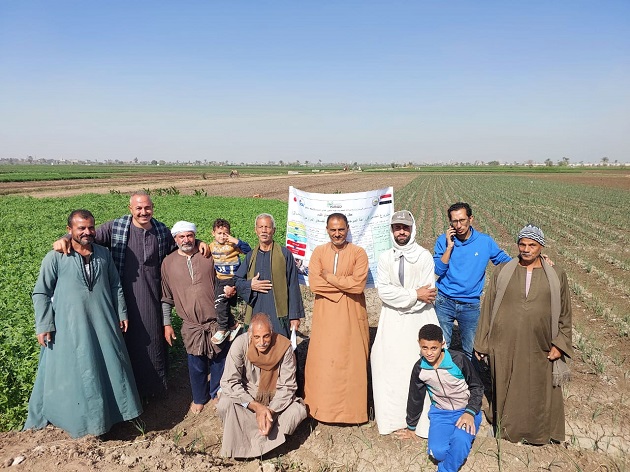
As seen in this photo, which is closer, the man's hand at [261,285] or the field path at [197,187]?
the man's hand at [261,285]

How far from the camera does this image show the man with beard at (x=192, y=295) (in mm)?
3890

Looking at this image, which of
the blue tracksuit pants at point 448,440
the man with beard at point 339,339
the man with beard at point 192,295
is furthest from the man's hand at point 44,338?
the blue tracksuit pants at point 448,440

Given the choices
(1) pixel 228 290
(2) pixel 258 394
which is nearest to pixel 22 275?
(1) pixel 228 290

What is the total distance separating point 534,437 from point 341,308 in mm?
2011

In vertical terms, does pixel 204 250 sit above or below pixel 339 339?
above

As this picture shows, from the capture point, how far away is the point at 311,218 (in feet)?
14.5

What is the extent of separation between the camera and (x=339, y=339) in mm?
3639

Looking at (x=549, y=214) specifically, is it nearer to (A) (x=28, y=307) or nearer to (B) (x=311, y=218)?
(B) (x=311, y=218)

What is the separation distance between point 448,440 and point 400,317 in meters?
1.05

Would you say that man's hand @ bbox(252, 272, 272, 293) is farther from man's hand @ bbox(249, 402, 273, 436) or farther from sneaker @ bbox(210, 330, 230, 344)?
man's hand @ bbox(249, 402, 273, 436)

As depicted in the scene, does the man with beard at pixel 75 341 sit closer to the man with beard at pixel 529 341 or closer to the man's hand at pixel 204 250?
the man's hand at pixel 204 250

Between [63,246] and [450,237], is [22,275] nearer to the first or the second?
[63,246]

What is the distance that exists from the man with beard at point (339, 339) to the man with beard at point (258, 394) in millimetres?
274

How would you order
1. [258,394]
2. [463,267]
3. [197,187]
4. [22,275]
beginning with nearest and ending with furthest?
1. [258,394]
2. [463,267]
3. [22,275]
4. [197,187]
